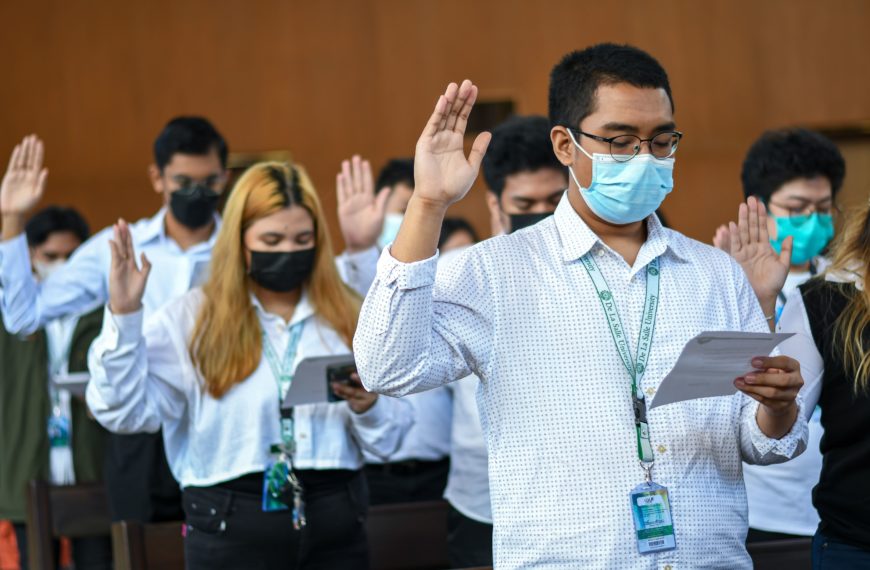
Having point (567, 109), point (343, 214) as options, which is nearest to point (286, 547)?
point (343, 214)

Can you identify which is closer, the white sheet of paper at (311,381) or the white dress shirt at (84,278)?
the white sheet of paper at (311,381)

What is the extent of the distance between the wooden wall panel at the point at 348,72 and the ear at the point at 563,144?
228 inches

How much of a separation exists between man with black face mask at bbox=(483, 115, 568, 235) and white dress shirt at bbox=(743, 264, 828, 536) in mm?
800

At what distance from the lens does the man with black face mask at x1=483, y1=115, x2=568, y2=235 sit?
3.50 metres

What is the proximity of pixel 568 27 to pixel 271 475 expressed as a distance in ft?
19.1

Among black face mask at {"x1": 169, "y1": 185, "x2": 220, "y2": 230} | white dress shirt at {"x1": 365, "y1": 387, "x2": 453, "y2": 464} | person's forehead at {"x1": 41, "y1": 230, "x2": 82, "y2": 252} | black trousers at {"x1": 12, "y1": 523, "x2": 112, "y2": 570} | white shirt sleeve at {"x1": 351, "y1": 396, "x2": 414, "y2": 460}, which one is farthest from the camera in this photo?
person's forehead at {"x1": 41, "y1": 230, "x2": 82, "y2": 252}

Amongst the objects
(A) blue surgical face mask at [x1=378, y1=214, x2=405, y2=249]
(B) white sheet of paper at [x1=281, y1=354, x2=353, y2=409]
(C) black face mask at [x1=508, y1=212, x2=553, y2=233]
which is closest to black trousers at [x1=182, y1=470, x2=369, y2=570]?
(B) white sheet of paper at [x1=281, y1=354, x2=353, y2=409]

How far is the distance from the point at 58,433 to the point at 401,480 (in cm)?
157

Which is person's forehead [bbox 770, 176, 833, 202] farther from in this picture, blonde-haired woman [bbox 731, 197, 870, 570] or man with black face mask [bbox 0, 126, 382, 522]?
man with black face mask [bbox 0, 126, 382, 522]

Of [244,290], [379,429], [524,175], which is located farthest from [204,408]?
[524,175]

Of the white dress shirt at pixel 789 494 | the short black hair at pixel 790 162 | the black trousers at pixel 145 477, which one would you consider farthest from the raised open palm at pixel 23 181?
the white dress shirt at pixel 789 494

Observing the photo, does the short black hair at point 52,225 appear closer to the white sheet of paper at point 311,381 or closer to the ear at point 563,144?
the white sheet of paper at point 311,381

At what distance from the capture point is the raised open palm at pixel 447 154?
6.56 ft

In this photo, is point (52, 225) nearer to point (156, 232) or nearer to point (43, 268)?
point (43, 268)
